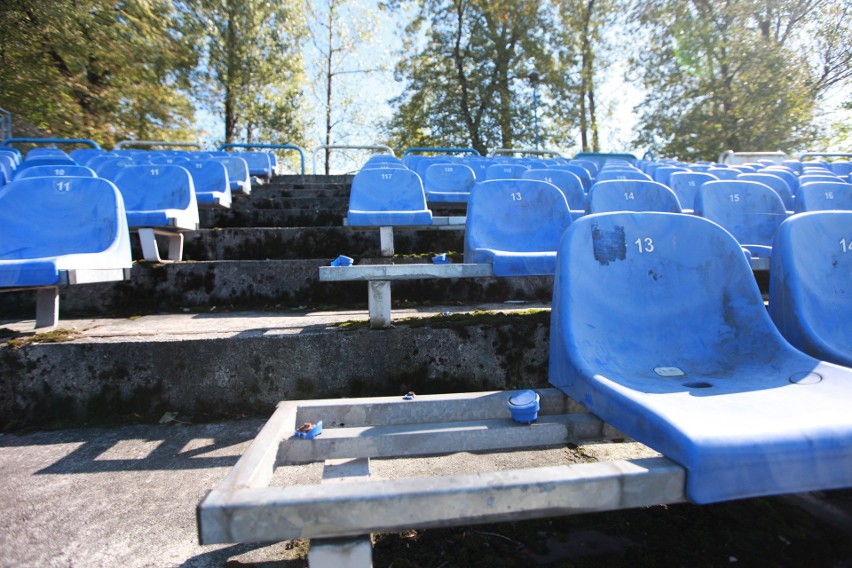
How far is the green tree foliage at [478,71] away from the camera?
1930cm

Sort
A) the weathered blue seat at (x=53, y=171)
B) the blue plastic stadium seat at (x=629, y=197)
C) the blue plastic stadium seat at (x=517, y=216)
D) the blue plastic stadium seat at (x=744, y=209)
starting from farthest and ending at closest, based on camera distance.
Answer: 1. the weathered blue seat at (x=53, y=171)
2. the blue plastic stadium seat at (x=744, y=209)
3. the blue plastic stadium seat at (x=629, y=197)
4. the blue plastic stadium seat at (x=517, y=216)

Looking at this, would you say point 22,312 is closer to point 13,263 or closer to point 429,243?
point 13,263

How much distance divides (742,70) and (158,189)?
19150 millimetres

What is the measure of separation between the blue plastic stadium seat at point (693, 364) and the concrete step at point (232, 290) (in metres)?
1.58

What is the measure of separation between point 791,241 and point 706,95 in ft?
64.8

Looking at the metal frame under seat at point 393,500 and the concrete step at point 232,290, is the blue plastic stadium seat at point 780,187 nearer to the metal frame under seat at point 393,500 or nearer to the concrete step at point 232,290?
the concrete step at point 232,290

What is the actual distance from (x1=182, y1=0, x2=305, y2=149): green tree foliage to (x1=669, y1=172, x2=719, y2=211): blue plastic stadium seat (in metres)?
15.5

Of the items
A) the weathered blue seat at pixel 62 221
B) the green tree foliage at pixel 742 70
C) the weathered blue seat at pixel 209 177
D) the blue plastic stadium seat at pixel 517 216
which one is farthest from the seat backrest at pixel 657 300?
the green tree foliage at pixel 742 70

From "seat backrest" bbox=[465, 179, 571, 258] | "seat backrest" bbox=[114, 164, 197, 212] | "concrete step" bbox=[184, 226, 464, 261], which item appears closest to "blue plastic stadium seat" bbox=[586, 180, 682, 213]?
"seat backrest" bbox=[465, 179, 571, 258]

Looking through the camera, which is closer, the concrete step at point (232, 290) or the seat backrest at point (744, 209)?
the concrete step at point (232, 290)

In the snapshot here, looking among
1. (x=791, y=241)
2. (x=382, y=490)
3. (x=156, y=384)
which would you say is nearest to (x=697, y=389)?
(x=791, y=241)

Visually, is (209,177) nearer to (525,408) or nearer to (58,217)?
A: (58,217)

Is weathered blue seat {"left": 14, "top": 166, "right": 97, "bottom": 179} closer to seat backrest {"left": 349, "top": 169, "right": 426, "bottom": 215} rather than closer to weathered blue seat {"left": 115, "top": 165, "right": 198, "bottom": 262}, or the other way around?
weathered blue seat {"left": 115, "top": 165, "right": 198, "bottom": 262}

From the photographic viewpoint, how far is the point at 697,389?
129 cm
